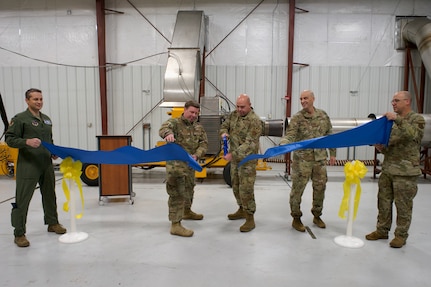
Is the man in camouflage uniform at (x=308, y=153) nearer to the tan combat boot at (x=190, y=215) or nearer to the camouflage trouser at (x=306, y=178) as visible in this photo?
the camouflage trouser at (x=306, y=178)

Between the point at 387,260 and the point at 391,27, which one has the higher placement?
the point at 391,27

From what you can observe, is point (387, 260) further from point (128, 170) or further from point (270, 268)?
point (128, 170)

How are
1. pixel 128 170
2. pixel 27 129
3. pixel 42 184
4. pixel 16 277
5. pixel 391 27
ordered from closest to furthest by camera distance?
pixel 16 277 < pixel 27 129 < pixel 42 184 < pixel 128 170 < pixel 391 27

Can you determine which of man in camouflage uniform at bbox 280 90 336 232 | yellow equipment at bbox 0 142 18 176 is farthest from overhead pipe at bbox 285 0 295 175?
yellow equipment at bbox 0 142 18 176

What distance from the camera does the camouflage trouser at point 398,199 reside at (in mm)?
2736

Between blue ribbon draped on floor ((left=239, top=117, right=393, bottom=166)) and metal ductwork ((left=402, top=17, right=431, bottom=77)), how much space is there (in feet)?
14.8

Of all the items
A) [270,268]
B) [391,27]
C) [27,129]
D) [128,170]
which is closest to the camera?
[270,268]

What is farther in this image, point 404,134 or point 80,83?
point 80,83

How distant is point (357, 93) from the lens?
732 centimetres

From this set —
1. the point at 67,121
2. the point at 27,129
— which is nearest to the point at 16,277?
the point at 27,129

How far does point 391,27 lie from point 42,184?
796 cm

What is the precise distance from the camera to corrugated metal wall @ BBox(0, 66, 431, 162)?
730 cm

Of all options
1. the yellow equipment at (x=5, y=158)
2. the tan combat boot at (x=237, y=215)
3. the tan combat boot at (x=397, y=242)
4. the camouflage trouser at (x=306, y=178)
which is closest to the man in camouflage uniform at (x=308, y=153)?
the camouflage trouser at (x=306, y=178)

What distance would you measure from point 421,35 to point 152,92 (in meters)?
6.13
